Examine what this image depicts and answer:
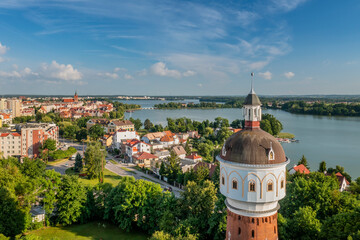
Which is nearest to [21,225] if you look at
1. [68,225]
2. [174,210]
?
[68,225]

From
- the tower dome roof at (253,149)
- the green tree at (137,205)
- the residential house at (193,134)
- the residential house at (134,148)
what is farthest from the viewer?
the residential house at (193,134)

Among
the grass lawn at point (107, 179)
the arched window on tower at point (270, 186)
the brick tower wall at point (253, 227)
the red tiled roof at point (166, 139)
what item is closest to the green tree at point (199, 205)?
the brick tower wall at point (253, 227)

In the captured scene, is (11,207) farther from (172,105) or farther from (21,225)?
(172,105)

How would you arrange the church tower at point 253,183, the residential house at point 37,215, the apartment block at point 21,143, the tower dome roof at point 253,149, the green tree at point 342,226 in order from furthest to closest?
the apartment block at point 21,143 → the residential house at point 37,215 → the green tree at point 342,226 → the tower dome roof at point 253,149 → the church tower at point 253,183

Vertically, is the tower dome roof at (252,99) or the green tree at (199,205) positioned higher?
the tower dome roof at (252,99)

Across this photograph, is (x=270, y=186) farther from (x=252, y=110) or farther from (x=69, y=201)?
(x=69, y=201)

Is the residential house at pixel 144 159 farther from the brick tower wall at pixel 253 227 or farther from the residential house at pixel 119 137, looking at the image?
the brick tower wall at pixel 253 227

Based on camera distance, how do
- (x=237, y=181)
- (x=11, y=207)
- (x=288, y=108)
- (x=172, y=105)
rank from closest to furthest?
(x=237, y=181)
(x=11, y=207)
(x=288, y=108)
(x=172, y=105)
